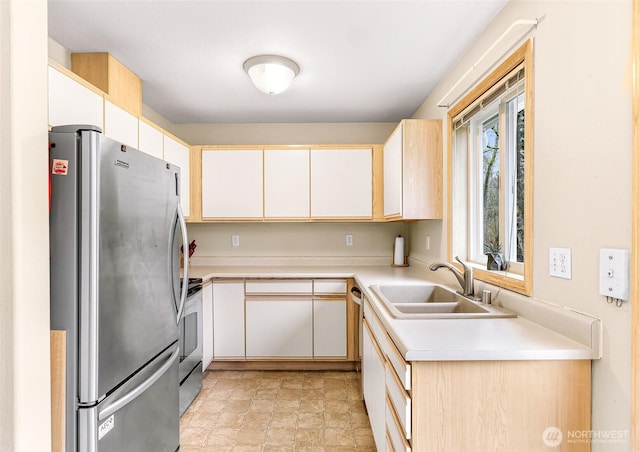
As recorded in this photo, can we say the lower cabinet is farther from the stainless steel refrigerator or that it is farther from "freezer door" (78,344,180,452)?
the stainless steel refrigerator

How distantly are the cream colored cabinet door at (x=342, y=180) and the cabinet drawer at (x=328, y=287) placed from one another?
696 mm

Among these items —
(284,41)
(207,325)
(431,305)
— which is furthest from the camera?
(207,325)

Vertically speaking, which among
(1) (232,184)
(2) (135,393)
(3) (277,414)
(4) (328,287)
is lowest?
(3) (277,414)

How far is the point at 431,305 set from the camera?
5.80ft

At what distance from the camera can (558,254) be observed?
4.18 feet

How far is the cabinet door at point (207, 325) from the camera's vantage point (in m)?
2.83

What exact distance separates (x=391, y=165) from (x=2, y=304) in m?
2.57

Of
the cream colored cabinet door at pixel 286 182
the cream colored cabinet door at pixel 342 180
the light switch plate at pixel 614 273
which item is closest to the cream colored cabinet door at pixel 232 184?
the cream colored cabinet door at pixel 286 182

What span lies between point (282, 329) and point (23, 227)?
238 centimetres

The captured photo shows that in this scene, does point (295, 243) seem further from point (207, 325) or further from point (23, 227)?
point (23, 227)

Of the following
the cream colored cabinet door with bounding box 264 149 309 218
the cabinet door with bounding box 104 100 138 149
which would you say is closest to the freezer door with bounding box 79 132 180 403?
the cabinet door with bounding box 104 100 138 149

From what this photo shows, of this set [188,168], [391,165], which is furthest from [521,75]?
[188,168]

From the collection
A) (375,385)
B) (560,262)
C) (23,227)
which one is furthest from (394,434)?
(23,227)

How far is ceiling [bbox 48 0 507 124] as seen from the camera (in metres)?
1.67
